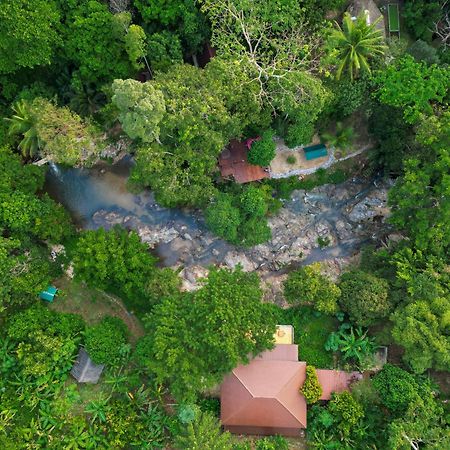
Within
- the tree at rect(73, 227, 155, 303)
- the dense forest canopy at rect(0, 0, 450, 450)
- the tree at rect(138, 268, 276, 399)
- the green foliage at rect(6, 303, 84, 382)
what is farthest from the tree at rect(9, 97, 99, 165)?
the tree at rect(138, 268, 276, 399)

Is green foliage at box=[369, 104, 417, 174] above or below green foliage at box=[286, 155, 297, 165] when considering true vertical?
above

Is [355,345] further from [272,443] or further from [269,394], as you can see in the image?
[272,443]

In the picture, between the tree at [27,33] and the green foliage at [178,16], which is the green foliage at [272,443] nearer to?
the green foliage at [178,16]

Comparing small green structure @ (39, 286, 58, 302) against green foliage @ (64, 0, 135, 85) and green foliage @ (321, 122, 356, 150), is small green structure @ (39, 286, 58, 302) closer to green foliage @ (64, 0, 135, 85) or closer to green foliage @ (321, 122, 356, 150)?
green foliage @ (64, 0, 135, 85)

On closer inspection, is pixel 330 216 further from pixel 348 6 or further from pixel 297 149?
pixel 348 6

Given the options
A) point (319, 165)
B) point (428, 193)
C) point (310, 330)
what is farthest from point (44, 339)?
point (428, 193)

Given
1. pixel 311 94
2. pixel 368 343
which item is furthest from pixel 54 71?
pixel 368 343
